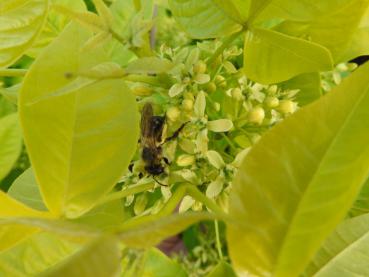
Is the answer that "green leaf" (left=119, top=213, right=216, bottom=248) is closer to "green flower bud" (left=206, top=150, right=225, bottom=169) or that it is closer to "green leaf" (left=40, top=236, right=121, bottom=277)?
"green leaf" (left=40, top=236, right=121, bottom=277)

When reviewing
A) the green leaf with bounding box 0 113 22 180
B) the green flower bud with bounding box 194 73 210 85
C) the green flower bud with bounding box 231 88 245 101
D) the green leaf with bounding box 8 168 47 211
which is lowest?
the green leaf with bounding box 0 113 22 180

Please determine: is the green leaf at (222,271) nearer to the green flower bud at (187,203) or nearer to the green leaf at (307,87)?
the green flower bud at (187,203)

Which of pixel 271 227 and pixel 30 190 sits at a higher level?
pixel 271 227

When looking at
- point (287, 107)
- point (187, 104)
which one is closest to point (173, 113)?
point (187, 104)

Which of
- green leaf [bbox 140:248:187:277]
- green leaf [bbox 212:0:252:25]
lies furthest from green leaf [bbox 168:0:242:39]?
green leaf [bbox 140:248:187:277]

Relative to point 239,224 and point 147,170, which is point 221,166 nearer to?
point 147,170

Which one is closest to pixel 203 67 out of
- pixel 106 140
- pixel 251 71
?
pixel 251 71

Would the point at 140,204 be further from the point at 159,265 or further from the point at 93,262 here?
→ the point at 93,262
